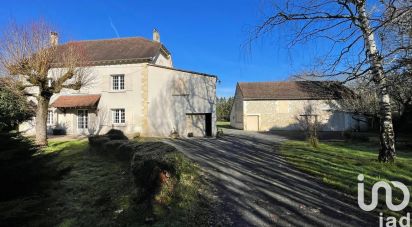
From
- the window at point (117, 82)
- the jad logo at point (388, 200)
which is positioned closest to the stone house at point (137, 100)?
the window at point (117, 82)

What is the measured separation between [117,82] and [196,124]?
24.4ft

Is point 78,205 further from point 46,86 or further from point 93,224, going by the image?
point 46,86

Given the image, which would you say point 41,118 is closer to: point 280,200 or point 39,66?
point 39,66

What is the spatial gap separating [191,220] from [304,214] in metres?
2.08

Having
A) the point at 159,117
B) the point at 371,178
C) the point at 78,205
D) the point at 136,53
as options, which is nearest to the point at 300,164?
the point at 371,178

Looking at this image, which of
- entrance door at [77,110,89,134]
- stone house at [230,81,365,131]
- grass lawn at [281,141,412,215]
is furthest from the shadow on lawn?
stone house at [230,81,365,131]

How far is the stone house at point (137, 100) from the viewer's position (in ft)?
83.1

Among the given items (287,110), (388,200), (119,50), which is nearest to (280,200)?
(388,200)

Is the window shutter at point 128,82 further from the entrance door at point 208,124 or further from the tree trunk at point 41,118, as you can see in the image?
the tree trunk at point 41,118

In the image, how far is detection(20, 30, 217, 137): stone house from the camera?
25.3 m

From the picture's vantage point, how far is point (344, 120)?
123 feet

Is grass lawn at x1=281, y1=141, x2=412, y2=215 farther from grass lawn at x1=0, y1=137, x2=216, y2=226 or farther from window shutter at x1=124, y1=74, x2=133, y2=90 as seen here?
window shutter at x1=124, y1=74, x2=133, y2=90

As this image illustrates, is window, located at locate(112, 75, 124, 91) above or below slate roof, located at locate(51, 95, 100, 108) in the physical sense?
above

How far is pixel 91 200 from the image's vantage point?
7781 millimetres
